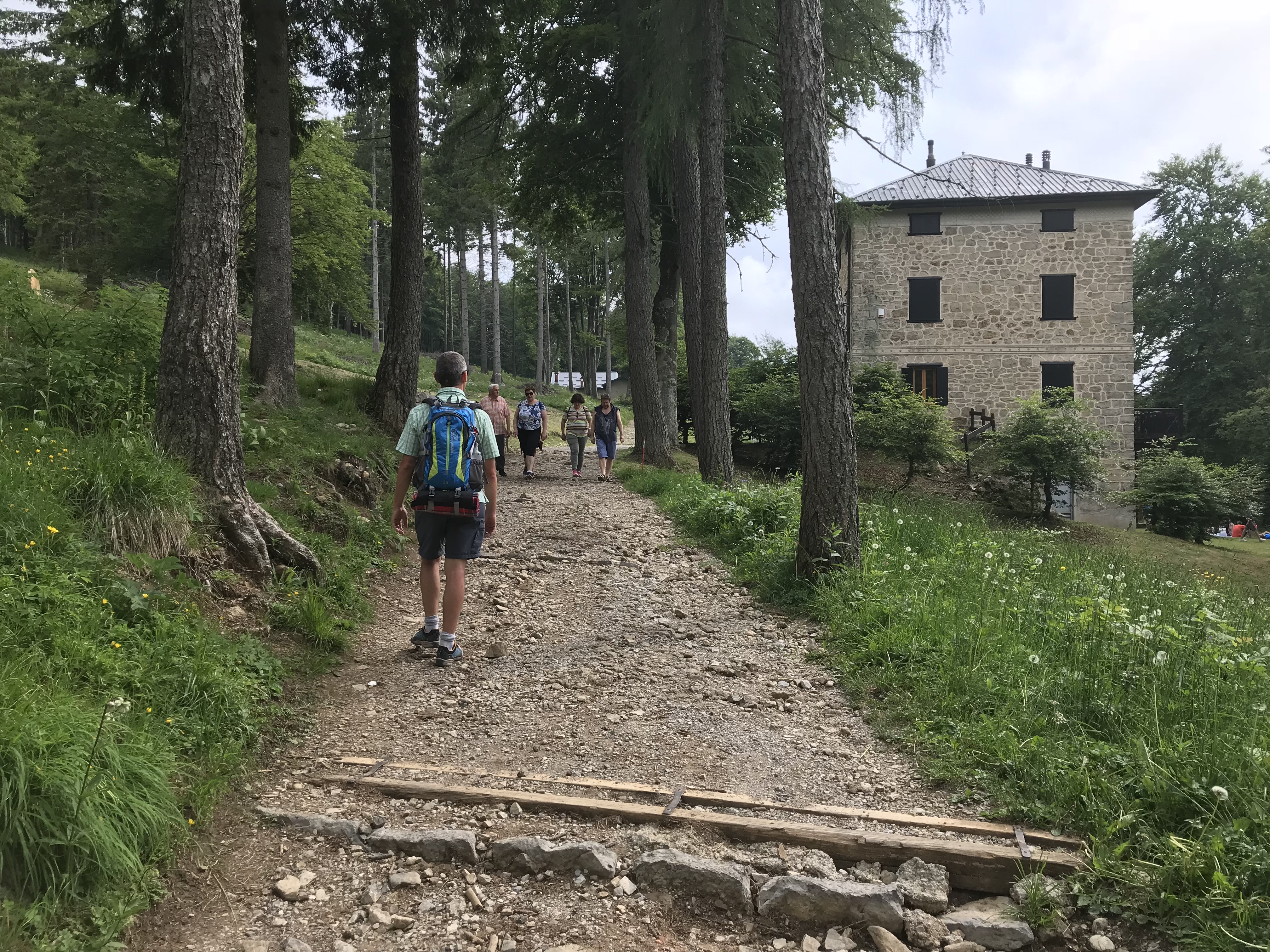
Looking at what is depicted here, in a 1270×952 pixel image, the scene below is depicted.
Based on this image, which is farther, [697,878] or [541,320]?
[541,320]

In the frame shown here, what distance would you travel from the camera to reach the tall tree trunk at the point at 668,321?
18.4 metres

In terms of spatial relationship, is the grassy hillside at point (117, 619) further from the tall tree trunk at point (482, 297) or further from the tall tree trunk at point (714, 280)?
the tall tree trunk at point (482, 297)

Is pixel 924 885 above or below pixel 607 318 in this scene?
below

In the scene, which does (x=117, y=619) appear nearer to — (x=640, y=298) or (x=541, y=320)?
(x=640, y=298)

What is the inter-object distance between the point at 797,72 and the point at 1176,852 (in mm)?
6338

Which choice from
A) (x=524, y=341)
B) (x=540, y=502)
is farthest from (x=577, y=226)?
(x=524, y=341)

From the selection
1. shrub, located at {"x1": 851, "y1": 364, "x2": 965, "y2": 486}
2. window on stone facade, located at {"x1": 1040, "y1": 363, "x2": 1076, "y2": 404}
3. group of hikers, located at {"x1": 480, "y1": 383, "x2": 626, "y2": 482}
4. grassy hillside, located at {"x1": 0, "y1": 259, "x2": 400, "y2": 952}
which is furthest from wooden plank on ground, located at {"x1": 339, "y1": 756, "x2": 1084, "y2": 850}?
window on stone facade, located at {"x1": 1040, "y1": 363, "x2": 1076, "y2": 404}

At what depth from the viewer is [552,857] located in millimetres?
3021

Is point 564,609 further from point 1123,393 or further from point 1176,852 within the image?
point 1123,393

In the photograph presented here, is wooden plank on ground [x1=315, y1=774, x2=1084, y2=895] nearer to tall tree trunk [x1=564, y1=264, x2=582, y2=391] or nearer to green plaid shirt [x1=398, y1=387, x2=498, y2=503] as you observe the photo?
green plaid shirt [x1=398, y1=387, x2=498, y2=503]

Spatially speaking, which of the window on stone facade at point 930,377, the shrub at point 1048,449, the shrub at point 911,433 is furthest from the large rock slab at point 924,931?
the window on stone facade at point 930,377

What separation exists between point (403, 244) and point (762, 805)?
9.75 metres

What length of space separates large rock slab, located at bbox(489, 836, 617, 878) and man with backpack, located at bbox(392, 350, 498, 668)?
2.34 metres

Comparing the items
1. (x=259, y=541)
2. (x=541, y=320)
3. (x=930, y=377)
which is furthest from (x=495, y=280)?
(x=259, y=541)
